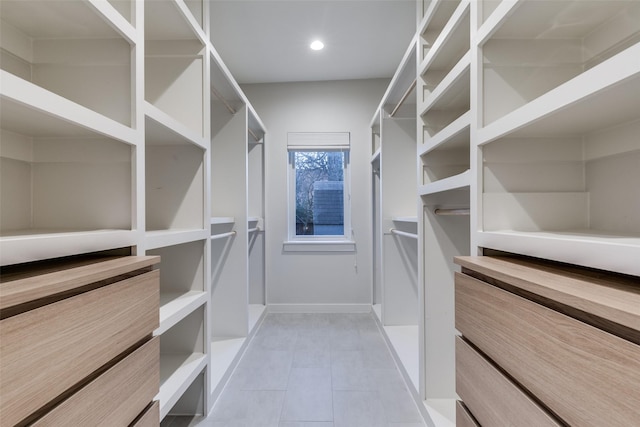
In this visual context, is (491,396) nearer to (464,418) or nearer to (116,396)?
(464,418)

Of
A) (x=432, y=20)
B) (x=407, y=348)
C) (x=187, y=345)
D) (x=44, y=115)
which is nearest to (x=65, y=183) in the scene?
(x=44, y=115)

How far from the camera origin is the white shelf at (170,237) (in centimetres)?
109

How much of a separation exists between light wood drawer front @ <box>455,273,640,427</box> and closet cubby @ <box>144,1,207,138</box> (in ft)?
4.86

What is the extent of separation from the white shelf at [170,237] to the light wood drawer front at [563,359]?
1.08 m

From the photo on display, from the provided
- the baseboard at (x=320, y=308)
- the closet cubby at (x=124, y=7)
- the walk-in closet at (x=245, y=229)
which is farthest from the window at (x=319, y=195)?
the closet cubby at (x=124, y=7)

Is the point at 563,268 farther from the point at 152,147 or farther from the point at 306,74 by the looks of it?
the point at 306,74

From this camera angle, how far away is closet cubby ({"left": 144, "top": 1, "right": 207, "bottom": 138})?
153 cm

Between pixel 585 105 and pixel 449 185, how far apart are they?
57 centimetres

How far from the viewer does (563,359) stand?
55 centimetres

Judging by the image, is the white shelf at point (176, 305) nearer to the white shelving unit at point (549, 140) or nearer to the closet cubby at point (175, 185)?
the closet cubby at point (175, 185)

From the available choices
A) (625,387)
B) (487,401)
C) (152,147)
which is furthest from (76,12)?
(487,401)

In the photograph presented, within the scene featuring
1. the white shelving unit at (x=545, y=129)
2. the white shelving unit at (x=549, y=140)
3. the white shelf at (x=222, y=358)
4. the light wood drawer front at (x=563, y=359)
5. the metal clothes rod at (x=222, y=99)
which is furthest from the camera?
the metal clothes rod at (x=222, y=99)

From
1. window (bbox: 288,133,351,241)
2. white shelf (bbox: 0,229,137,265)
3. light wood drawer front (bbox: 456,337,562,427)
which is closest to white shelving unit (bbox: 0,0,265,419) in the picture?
white shelf (bbox: 0,229,137,265)

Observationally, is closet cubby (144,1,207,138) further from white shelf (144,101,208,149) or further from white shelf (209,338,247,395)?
white shelf (209,338,247,395)
